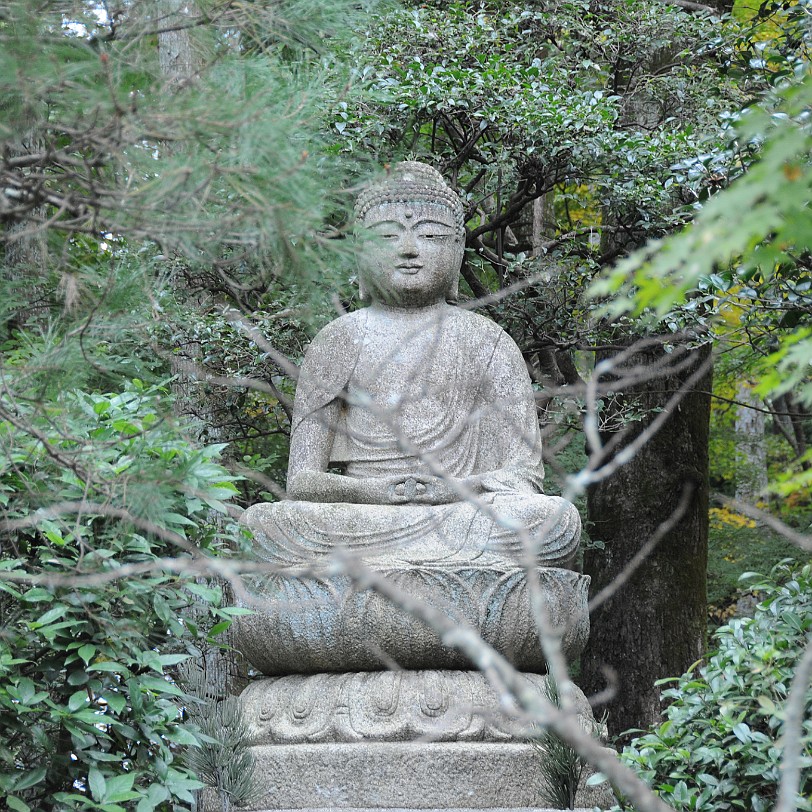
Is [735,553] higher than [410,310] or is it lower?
lower

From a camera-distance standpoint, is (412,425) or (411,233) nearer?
(412,425)

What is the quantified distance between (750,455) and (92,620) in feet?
27.7

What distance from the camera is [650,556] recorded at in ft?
26.0

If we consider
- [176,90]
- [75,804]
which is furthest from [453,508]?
[176,90]

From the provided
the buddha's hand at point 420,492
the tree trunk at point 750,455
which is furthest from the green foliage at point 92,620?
the tree trunk at point 750,455

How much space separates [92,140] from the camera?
3.07 m

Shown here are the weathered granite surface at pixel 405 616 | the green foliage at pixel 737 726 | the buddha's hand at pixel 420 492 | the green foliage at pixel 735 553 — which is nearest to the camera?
the green foliage at pixel 737 726

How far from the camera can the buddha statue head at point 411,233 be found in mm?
5844

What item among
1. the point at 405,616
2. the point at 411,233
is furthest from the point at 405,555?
the point at 411,233

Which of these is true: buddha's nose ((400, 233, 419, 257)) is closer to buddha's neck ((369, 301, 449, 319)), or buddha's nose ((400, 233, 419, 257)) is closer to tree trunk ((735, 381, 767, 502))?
buddha's neck ((369, 301, 449, 319))

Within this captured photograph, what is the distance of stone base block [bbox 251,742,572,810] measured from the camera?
Answer: 453 centimetres

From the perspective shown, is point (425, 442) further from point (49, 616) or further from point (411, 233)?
point (49, 616)

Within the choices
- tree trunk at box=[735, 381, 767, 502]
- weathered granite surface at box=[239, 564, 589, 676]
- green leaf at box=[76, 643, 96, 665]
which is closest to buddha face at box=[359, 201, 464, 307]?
weathered granite surface at box=[239, 564, 589, 676]

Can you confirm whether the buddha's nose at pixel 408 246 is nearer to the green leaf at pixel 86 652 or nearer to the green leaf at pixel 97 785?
the green leaf at pixel 86 652
